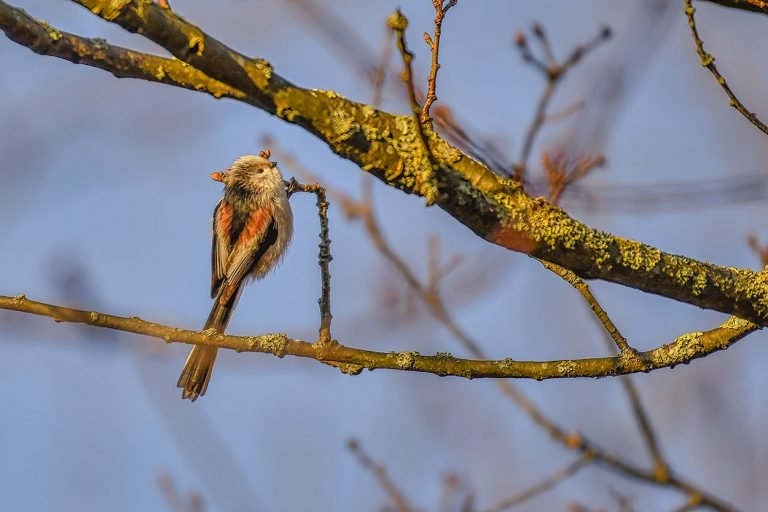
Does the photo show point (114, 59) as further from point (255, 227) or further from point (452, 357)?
point (255, 227)

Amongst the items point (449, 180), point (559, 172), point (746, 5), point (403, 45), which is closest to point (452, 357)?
point (449, 180)

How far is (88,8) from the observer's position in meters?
1.94

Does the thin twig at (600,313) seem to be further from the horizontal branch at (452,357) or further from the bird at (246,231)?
the bird at (246,231)

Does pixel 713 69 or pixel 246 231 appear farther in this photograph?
pixel 246 231

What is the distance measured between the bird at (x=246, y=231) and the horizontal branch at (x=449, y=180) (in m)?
2.80

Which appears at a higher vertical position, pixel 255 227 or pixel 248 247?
pixel 255 227

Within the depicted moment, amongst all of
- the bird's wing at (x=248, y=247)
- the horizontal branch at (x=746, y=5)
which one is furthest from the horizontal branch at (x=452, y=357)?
the bird's wing at (x=248, y=247)

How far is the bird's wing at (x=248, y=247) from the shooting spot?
513 centimetres

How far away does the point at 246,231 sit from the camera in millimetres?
5367

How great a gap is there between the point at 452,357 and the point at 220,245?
2.71 m

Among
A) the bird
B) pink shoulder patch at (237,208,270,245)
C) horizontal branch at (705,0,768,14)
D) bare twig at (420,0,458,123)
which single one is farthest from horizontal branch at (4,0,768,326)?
pink shoulder patch at (237,208,270,245)

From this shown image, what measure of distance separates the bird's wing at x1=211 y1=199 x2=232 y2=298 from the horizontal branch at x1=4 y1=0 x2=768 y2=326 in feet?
9.89

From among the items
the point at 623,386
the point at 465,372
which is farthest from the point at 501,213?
the point at 623,386

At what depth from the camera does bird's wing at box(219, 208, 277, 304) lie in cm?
513
